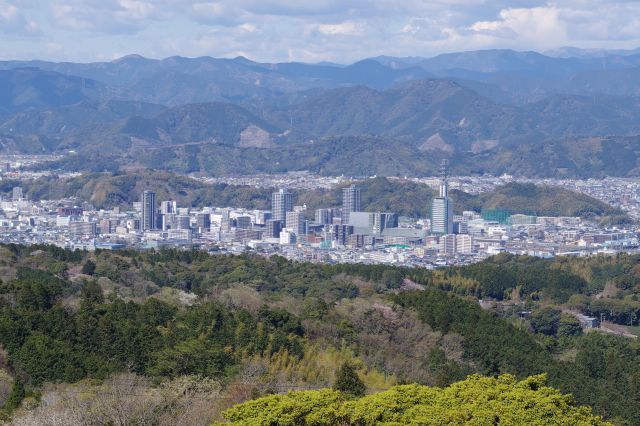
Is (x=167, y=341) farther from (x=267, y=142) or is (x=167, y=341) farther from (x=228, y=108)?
(x=228, y=108)

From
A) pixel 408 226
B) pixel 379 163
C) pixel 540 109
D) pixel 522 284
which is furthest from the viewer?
pixel 540 109

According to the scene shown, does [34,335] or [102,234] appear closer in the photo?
[34,335]

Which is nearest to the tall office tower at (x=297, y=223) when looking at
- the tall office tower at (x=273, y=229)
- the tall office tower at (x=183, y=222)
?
the tall office tower at (x=273, y=229)

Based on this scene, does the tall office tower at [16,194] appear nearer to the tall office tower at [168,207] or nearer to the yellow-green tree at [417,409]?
the tall office tower at [168,207]

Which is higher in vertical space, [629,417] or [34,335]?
[34,335]

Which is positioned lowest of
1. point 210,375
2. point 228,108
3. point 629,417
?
point 629,417

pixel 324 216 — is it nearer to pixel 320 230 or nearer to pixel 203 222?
pixel 320 230

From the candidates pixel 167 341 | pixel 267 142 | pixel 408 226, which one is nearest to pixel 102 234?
pixel 408 226

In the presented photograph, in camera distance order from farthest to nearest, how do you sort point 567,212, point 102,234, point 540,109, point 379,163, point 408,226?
point 540,109 → point 379,163 → point 567,212 → point 408,226 → point 102,234

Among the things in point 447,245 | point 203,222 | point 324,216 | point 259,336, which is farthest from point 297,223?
point 259,336
